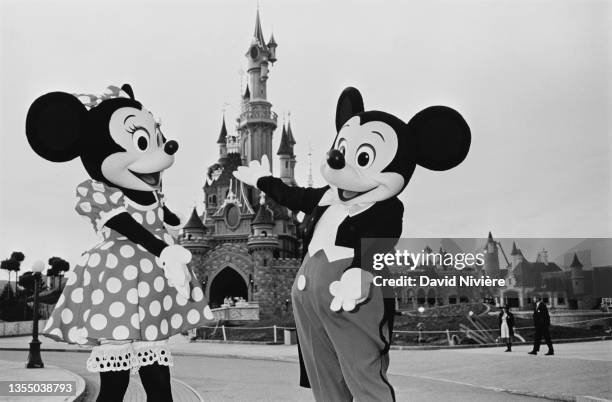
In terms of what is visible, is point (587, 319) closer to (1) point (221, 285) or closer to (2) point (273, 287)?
(2) point (273, 287)

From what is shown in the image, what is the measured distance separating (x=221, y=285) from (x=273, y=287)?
4.57 meters

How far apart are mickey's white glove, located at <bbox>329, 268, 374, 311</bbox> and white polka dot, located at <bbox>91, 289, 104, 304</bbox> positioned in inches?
53.3

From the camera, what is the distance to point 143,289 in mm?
3678

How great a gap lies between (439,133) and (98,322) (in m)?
2.34

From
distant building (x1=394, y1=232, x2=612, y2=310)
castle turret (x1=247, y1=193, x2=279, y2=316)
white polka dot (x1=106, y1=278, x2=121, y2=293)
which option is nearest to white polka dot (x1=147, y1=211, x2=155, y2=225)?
white polka dot (x1=106, y1=278, x2=121, y2=293)

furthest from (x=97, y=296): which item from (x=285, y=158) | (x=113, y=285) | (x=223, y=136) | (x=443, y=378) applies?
(x=223, y=136)

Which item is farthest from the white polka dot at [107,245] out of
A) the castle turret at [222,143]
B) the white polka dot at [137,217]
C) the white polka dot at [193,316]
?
the castle turret at [222,143]

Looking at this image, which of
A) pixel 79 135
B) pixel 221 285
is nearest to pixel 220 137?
pixel 221 285

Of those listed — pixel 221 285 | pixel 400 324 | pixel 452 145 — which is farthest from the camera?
pixel 221 285

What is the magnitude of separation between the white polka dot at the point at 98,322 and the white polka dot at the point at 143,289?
249 millimetres

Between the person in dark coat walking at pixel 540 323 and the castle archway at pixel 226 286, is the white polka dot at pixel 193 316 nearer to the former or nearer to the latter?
the person in dark coat walking at pixel 540 323

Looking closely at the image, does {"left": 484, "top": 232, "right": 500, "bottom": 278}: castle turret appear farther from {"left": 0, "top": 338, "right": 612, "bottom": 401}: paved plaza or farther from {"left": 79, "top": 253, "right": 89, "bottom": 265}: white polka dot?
{"left": 79, "top": 253, "right": 89, "bottom": 265}: white polka dot

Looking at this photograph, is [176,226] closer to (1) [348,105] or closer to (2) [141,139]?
(2) [141,139]

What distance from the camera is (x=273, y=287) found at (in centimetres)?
3145
